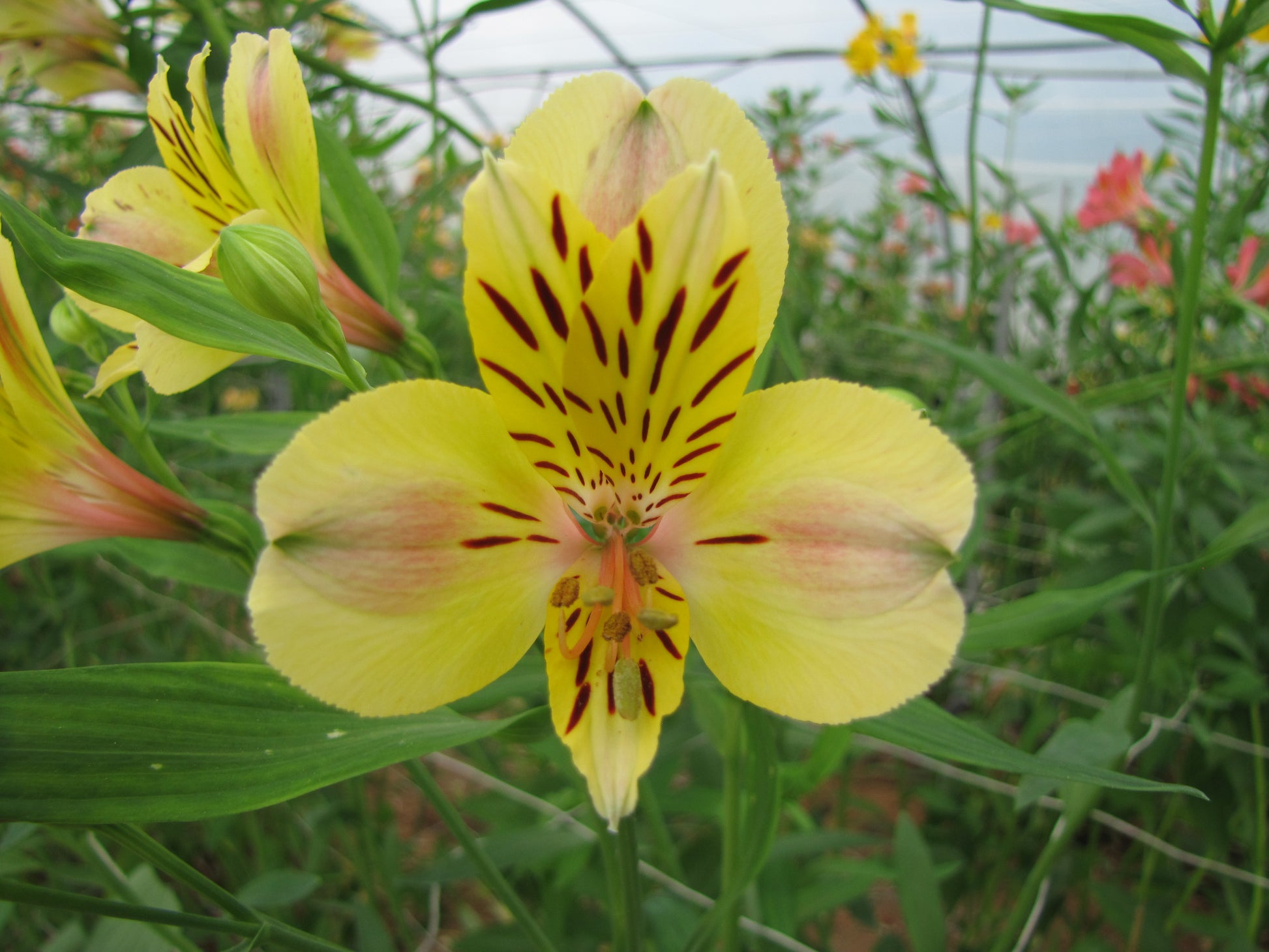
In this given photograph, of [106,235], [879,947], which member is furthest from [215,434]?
[879,947]

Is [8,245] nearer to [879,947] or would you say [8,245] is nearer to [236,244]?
[236,244]

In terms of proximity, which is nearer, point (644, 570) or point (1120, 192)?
point (644, 570)

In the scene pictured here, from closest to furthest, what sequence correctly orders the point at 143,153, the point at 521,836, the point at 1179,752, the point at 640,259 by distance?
the point at 640,259 < the point at 143,153 < the point at 521,836 < the point at 1179,752

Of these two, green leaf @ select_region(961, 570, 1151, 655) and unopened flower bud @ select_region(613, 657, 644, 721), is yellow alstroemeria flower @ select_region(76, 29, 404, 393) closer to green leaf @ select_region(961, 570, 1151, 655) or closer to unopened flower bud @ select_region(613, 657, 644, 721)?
unopened flower bud @ select_region(613, 657, 644, 721)

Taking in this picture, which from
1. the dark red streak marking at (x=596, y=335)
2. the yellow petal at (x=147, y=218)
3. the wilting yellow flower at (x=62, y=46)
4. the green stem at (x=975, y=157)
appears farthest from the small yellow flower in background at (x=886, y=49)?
the dark red streak marking at (x=596, y=335)

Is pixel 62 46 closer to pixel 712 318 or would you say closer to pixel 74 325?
pixel 74 325

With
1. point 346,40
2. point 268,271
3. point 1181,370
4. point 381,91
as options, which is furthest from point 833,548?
→ point 346,40
